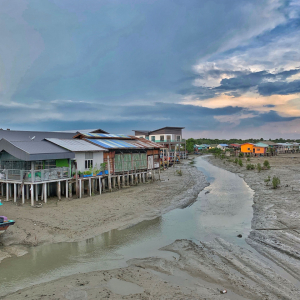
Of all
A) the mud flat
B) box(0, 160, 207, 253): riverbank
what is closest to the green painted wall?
box(0, 160, 207, 253): riverbank

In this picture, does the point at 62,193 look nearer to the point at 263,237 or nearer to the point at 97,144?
the point at 97,144

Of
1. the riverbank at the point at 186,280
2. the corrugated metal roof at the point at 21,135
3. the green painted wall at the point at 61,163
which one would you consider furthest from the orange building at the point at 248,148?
the riverbank at the point at 186,280

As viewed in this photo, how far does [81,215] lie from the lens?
59.1ft

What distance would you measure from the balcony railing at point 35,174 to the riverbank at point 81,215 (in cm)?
203

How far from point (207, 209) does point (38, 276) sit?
14.2 m

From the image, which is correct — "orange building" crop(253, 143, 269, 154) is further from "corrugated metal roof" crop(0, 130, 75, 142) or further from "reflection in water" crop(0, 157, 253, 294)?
"reflection in water" crop(0, 157, 253, 294)

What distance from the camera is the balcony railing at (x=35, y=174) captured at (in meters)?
20.5

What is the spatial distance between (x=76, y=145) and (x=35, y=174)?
521 centimetres

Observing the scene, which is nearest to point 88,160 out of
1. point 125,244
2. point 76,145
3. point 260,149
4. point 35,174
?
point 76,145

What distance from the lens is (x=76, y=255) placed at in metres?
12.4

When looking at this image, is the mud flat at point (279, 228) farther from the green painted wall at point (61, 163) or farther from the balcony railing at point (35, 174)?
the green painted wall at point (61, 163)

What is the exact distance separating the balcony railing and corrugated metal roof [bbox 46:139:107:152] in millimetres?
2153

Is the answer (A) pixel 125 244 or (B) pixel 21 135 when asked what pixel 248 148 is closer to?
(B) pixel 21 135

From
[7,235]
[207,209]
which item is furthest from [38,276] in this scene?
[207,209]
